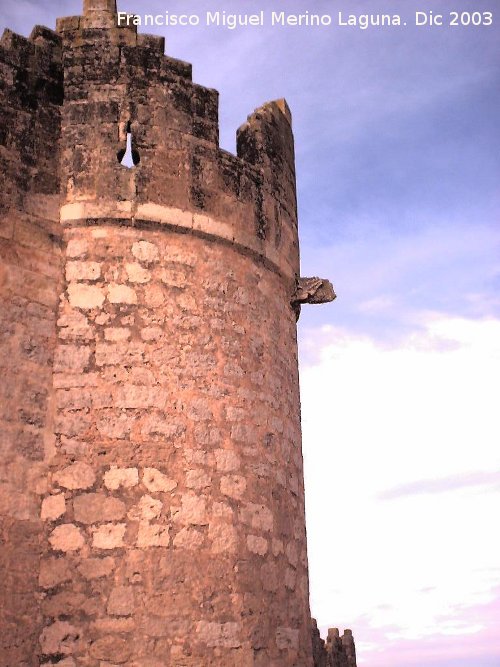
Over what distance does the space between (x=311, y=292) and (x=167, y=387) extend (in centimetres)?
184

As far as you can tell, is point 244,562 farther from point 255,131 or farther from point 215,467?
point 255,131

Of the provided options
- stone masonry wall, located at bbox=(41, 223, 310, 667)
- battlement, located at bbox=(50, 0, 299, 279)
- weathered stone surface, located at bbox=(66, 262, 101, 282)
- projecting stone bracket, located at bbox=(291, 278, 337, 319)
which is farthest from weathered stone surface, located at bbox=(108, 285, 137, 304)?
projecting stone bracket, located at bbox=(291, 278, 337, 319)

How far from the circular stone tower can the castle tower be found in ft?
0.04

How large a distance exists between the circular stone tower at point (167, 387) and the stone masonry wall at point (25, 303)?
9 cm

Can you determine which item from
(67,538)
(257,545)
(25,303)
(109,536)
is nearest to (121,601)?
(109,536)

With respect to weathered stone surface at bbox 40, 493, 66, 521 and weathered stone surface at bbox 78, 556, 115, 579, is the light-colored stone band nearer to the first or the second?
weathered stone surface at bbox 40, 493, 66, 521

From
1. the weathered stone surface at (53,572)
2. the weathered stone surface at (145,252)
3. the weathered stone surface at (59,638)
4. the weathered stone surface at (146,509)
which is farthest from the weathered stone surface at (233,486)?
the weathered stone surface at (145,252)

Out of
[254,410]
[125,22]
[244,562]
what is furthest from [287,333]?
[125,22]

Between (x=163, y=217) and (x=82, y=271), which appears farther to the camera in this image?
(x=163, y=217)

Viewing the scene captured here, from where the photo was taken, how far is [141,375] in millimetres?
6074

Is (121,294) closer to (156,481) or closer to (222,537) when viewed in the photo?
(156,481)

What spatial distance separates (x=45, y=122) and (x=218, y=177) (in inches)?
51.5

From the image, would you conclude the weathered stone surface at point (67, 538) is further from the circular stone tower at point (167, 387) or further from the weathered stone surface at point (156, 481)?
the weathered stone surface at point (156, 481)

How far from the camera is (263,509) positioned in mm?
6273
